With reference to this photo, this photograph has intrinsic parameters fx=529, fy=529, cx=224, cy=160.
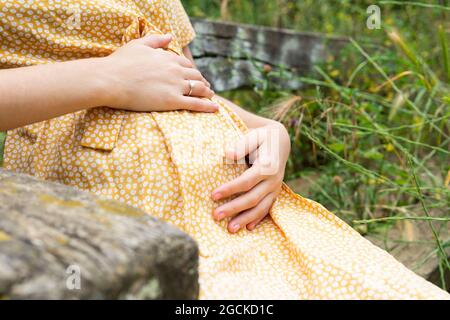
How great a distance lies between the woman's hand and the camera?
37.3 inches

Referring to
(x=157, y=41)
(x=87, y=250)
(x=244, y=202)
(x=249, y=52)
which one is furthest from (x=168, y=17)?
(x=249, y=52)

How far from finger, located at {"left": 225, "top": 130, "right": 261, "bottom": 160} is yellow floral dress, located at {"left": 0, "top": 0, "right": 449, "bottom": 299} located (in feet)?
0.07

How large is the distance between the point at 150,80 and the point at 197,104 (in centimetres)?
10

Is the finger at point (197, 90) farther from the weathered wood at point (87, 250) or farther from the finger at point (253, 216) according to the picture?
the weathered wood at point (87, 250)

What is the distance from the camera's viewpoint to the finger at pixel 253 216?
3.11ft

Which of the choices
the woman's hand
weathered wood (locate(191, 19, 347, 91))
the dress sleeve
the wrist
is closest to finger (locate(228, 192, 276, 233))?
the woman's hand

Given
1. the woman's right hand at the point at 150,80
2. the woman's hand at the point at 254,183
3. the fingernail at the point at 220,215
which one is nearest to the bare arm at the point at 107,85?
the woman's right hand at the point at 150,80

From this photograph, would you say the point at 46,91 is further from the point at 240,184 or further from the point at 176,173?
the point at 240,184

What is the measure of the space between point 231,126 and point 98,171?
291mm

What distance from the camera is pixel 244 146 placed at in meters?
1.01

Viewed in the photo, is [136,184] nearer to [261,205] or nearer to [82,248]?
[261,205]

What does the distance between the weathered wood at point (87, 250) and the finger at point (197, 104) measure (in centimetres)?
42

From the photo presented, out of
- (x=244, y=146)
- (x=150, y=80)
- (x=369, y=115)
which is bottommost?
(x=369, y=115)
